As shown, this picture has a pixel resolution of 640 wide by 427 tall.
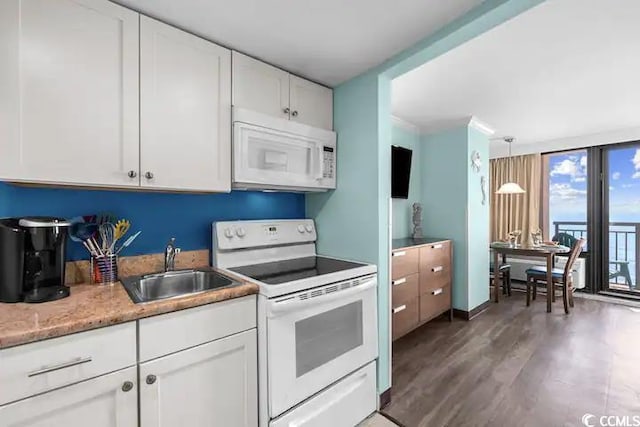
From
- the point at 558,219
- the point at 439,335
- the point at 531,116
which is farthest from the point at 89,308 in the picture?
the point at 558,219

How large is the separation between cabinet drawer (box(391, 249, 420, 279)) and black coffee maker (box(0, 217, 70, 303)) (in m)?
2.21

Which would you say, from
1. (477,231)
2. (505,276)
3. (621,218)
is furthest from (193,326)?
(621,218)

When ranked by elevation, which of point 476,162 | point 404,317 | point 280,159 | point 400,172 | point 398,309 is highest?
point 476,162

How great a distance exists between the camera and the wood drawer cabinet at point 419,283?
8.70ft

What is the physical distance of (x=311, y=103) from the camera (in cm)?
206

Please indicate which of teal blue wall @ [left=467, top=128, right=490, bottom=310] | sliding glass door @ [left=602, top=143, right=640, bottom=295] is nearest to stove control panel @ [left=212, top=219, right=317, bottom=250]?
teal blue wall @ [left=467, top=128, right=490, bottom=310]

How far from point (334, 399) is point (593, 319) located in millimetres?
3612

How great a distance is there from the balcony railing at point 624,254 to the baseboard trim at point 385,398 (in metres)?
4.46

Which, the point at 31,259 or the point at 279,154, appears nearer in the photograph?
the point at 31,259

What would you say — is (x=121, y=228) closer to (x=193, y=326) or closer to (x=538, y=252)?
(x=193, y=326)

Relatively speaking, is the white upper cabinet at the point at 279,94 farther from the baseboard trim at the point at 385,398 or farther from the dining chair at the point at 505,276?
the dining chair at the point at 505,276

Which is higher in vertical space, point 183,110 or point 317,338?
point 183,110

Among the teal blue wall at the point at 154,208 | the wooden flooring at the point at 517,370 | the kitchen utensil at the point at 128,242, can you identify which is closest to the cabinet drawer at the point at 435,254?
the wooden flooring at the point at 517,370

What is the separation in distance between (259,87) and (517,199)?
489 centimetres
